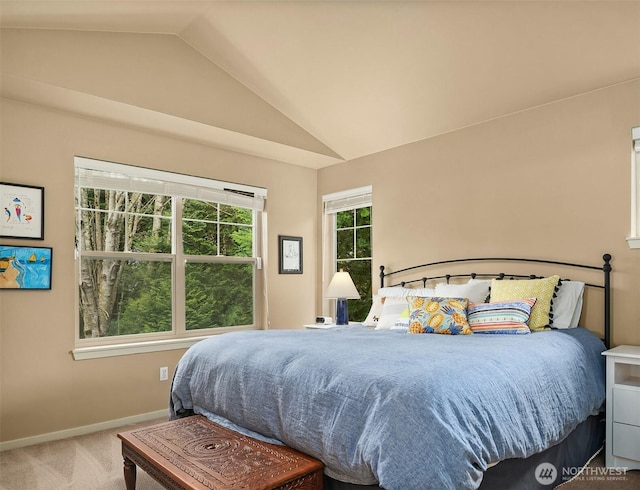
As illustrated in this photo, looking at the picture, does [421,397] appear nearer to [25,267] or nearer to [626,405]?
[626,405]

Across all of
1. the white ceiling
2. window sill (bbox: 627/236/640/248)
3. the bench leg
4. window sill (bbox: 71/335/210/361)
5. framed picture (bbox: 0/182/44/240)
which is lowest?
the bench leg

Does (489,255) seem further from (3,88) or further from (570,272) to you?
(3,88)

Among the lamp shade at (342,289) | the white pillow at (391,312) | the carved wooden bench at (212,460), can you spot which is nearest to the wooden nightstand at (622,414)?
the white pillow at (391,312)

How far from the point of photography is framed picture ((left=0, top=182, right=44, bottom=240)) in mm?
3241

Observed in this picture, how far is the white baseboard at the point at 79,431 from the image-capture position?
3.20 metres

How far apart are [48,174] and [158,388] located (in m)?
→ 1.89

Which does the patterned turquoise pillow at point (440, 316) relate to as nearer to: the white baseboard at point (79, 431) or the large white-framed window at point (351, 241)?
the large white-framed window at point (351, 241)

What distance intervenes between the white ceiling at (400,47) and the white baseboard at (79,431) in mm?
2725

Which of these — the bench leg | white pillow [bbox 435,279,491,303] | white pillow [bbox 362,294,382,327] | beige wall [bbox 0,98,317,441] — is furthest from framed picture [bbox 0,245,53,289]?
white pillow [bbox 435,279,491,303]

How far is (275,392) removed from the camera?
7.22 feet

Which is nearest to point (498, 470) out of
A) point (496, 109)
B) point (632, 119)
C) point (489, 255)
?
point (489, 255)

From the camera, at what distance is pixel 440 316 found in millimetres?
3088

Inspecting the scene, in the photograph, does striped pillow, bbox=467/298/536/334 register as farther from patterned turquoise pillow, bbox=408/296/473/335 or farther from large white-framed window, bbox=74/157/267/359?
large white-framed window, bbox=74/157/267/359

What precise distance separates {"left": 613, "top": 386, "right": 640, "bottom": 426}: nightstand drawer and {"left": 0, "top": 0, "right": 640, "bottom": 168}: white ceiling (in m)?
1.98
